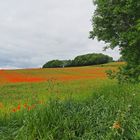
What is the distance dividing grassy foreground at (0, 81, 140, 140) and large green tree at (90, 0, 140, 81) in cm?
1332

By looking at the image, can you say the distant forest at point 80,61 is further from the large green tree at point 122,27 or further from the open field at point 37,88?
the large green tree at point 122,27

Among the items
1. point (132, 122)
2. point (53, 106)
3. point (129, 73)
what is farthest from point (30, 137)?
point (129, 73)

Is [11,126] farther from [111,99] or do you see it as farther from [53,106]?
[111,99]

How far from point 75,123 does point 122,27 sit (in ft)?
53.7

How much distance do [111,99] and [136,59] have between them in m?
13.0

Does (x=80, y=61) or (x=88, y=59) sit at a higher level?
(x=88, y=59)

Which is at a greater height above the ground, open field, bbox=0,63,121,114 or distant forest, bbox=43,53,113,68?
distant forest, bbox=43,53,113,68

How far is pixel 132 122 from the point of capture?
919 centimetres

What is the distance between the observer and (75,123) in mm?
9234

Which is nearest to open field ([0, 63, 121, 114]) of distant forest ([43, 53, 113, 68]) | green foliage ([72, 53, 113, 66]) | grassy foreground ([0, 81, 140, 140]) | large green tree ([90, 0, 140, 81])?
grassy foreground ([0, 81, 140, 140])

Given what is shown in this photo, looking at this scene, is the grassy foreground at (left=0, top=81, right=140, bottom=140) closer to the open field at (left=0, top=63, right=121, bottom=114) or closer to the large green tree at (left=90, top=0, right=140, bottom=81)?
the open field at (left=0, top=63, right=121, bottom=114)

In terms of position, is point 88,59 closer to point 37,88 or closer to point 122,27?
point 37,88

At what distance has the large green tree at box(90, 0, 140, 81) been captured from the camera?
2362 cm

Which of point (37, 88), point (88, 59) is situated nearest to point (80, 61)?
point (88, 59)
